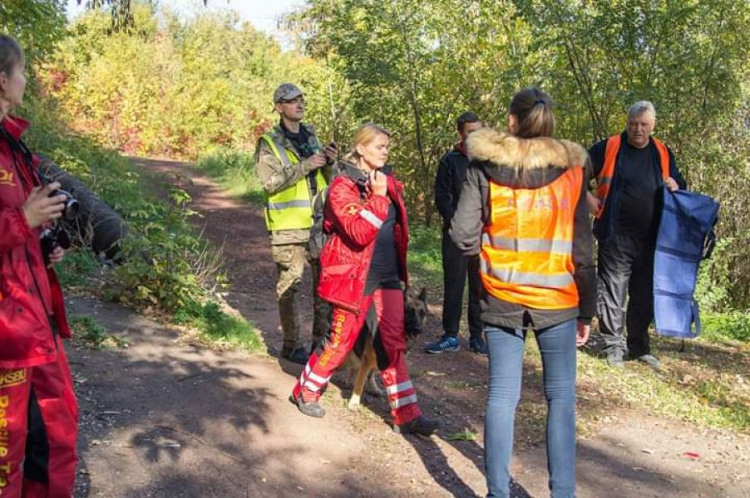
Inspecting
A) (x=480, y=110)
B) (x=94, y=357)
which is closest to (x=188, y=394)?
(x=94, y=357)

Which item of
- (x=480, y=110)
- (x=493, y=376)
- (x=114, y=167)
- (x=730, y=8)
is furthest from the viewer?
(x=114, y=167)

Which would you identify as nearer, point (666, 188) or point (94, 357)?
point (94, 357)

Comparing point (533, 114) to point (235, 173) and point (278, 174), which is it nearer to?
point (278, 174)

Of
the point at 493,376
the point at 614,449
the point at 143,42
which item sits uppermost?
the point at 143,42

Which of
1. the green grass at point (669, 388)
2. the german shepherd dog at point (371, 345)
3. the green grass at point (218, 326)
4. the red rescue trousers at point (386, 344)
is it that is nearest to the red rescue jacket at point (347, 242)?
the red rescue trousers at point (386, 344)

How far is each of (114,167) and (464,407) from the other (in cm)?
1319

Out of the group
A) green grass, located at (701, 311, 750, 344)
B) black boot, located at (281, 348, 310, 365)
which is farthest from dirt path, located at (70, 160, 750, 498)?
green grass, located at (701, 311, 750, 344)

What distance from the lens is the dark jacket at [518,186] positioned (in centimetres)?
367

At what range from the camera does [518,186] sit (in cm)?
369

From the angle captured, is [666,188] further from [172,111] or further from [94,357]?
[172,111]

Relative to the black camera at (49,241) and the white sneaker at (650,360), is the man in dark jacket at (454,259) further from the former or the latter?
the black camera at (49,241)

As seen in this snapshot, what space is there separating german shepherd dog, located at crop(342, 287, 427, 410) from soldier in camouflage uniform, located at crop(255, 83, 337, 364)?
0.57 metres

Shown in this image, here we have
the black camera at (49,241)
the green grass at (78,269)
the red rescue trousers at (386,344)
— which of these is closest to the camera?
the black camera at (49,241)

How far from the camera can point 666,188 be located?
6.70 meters
